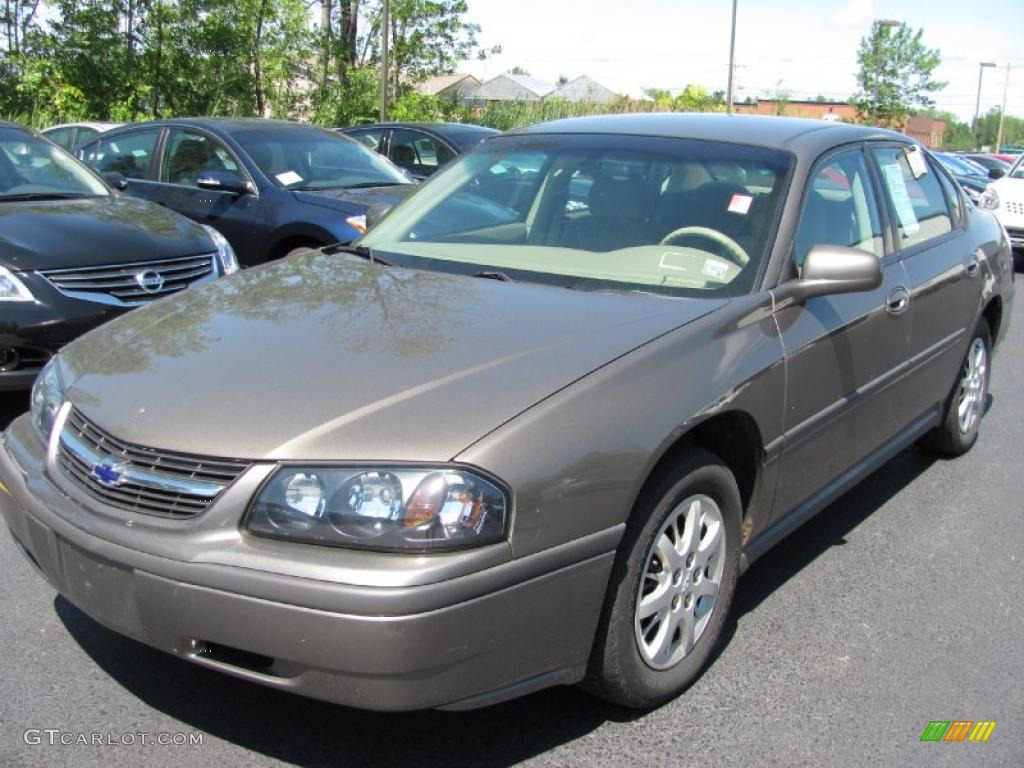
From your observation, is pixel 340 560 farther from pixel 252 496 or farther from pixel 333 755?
pixel 333 755

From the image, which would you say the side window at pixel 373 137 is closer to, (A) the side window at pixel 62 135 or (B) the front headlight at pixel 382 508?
(A) the side window at pixel 62 135

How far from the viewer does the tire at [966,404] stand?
5039 millimetres

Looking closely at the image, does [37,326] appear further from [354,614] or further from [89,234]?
[354,614]

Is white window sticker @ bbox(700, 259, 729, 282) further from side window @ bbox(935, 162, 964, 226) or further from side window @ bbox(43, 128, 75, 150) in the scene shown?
side window @ bbox(43, 128, 75, 150)

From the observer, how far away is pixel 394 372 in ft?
8.61

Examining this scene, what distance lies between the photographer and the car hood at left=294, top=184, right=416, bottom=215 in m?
7.43

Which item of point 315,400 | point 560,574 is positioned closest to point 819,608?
point 560,574

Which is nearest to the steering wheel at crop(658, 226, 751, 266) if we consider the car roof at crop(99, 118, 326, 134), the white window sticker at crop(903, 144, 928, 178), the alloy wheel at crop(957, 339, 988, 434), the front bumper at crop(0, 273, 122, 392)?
the white window sticker at crop(903, 144, 928, 178)

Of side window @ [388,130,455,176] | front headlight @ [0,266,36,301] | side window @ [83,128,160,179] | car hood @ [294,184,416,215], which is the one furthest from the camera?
side window @ [388,130,455,176]

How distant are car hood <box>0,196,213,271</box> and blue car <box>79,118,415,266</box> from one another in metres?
1.31

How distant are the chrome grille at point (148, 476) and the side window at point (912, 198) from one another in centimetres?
300

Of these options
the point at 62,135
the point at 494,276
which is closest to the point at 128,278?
the point at 494,276

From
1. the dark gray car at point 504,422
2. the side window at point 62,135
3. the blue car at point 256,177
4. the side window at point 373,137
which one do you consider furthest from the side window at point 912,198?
the side window at point 62,135

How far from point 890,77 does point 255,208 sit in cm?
5073
